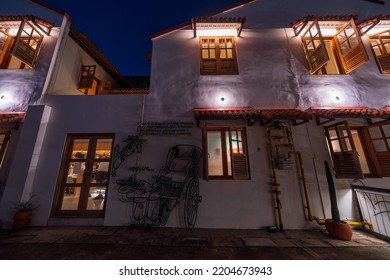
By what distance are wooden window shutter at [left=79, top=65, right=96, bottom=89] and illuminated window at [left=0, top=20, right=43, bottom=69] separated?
5.71 ft

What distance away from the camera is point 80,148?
5.24 metres

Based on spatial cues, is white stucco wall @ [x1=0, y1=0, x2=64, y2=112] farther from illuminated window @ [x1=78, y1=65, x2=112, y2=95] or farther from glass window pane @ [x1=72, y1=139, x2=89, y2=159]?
glass window pane @ [x1=72, y1=139, x2=89, y2=159]

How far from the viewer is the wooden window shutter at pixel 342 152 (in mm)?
4391

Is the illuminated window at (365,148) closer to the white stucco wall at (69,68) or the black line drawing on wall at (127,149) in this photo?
the black line drawing on wall at (127,149)

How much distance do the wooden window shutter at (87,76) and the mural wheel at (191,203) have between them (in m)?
7.09

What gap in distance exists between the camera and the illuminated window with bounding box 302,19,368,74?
539 cm

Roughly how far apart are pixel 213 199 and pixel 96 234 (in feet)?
10.7

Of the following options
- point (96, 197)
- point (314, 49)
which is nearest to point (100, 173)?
point (96, 197)

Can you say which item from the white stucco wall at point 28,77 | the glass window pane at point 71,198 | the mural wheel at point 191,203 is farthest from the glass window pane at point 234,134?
the white stucco wall at point 28,77

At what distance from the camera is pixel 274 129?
203 inches

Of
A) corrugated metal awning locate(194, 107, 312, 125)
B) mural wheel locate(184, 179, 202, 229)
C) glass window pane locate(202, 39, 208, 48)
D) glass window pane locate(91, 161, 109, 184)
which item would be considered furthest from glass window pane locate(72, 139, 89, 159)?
glass window pane locate(202, 39, 208, 48)

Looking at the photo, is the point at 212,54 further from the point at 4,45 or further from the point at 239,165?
the point at 4,45
